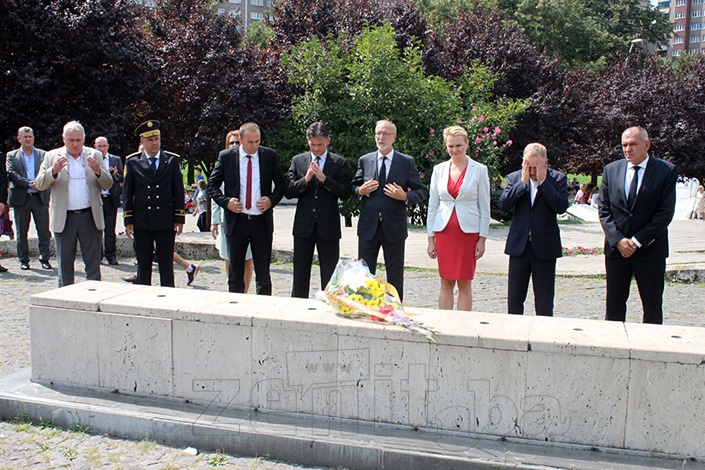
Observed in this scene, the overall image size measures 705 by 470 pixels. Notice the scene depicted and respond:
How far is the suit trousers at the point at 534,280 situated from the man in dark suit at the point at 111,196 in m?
6.21

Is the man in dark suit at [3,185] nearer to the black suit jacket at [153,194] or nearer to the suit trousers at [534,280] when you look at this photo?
the black suit jacket at [153,194]

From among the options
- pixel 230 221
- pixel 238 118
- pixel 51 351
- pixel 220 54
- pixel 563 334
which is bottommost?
pixel 51 351

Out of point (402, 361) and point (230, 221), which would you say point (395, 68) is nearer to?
point (230, 221)

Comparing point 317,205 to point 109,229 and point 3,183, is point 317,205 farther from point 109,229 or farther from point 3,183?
point 109,229

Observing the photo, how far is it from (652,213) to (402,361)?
9.81ft

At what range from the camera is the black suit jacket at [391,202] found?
6746 millimetres

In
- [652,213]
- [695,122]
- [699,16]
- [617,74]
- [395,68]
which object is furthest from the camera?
[699,16]

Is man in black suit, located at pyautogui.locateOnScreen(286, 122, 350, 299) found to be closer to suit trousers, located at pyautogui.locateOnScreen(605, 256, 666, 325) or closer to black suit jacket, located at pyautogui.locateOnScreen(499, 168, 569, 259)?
black suit jacket, located at pyautogui.locateOnScreen(499, 168, 569, 259)

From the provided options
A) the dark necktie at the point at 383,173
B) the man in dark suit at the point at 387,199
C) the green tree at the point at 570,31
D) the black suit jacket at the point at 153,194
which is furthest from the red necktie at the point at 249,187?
the green tree at the point at 570,31

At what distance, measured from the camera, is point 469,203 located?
643cm

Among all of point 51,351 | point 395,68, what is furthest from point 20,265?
point 395,68

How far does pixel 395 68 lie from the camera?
14.8 metres

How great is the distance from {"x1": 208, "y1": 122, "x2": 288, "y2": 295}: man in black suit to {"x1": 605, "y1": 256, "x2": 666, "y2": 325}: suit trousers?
3236 millimetres

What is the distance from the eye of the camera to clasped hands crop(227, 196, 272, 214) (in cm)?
678
